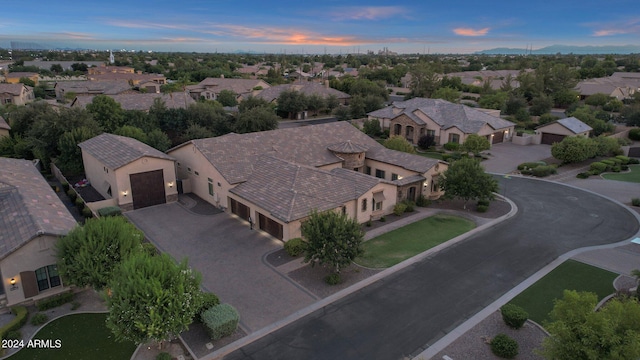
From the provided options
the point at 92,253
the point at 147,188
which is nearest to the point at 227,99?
the point at 147,188

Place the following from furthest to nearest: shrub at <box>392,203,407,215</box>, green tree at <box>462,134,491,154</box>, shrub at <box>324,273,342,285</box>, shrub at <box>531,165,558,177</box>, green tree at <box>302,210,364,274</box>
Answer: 1. green tree at <box>462,134,491,154</box>
2. shrub at <box>531,165,558,177</box>
3. shrub at <box>392,203,407,215</box>
4. shrub at <box>324,273,342,285</box>
5. green tree at <box>302,210,364,274</box>

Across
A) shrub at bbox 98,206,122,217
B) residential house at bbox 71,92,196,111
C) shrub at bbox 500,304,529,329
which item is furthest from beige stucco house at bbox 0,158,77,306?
residential house at bbox 71,92,196,111

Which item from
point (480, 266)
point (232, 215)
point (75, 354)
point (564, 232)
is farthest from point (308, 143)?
point (75, 354)

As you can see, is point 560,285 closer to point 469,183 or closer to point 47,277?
point 469,183

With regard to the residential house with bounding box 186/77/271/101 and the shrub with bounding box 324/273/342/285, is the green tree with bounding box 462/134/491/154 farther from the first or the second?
the residential house with bounding box 186/77/271/101

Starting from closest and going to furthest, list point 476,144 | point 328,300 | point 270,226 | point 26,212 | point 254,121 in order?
point 328,300 < point 26,212 < point 270,226 < point 476,144 < point 254,121

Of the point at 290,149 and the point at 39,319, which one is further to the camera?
the point at 290,149
